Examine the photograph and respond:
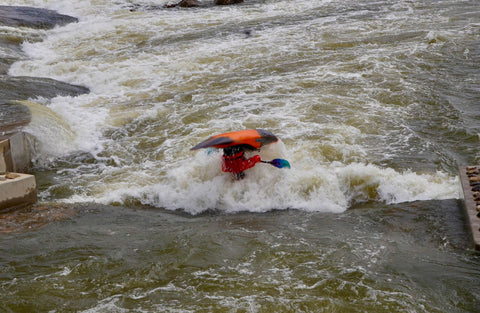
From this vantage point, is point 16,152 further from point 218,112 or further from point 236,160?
point 218,112

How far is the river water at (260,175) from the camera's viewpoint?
4328 millimetres

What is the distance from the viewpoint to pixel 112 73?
40.5 feet

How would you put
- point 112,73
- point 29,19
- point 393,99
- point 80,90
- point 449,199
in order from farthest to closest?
1. point 29,19
2. point 112,73
3. point 80,90
4. point 393,99
5. point 449,199

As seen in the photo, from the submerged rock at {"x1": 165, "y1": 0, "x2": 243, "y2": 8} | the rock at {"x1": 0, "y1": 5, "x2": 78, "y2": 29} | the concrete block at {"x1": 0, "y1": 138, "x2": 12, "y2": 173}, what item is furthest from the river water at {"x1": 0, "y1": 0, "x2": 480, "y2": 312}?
the submerged rock at {"x1": 165, "y1": 0, "x2": 243, "y2": 8}

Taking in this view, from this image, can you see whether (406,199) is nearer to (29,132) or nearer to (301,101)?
A: (301,101)

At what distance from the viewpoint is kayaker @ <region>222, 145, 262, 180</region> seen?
6.48 metres

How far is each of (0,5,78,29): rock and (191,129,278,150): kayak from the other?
13163 millimetres

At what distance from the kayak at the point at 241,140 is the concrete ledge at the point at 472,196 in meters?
2.20

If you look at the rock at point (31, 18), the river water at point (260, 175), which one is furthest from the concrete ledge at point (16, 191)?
the rock at point (31, 18)

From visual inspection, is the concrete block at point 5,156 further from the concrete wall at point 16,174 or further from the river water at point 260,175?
the river water at point 260,175

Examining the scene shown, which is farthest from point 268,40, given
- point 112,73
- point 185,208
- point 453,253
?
point 453,253

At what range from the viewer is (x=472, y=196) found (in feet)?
18.5

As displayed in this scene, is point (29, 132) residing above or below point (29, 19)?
below

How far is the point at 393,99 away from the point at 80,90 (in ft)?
20.8
